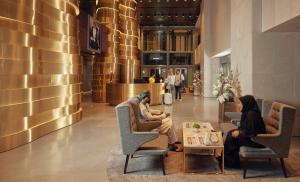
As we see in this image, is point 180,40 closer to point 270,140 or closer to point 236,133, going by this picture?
point 236,133

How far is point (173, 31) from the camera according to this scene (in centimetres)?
3206

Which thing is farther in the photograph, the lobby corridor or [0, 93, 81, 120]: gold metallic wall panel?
[0, 93, 81, 120]: gold metallic wall panel

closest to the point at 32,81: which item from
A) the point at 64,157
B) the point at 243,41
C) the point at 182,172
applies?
the point at 64,157

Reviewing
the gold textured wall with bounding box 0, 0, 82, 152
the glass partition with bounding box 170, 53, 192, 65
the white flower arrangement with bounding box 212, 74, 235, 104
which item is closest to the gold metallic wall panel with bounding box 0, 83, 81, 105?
the gold textured wall with bounding box 0, 0, 82, 152

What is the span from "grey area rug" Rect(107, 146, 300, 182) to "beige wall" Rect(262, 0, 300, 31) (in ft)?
8.53

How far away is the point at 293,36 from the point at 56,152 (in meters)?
5.57

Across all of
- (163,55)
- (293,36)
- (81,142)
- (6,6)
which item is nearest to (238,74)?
(293,36)

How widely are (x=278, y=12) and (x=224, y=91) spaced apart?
304 centimetres

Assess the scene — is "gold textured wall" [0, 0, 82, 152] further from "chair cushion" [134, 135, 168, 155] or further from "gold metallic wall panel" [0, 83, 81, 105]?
"chair cushion" [134, 135, 168, 155]

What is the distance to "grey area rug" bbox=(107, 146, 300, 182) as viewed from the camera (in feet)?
15.0

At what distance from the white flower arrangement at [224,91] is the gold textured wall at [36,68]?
13.3 ft

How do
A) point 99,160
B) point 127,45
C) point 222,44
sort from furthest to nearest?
1. point 127,45
2. point 222,44
3. point 99,160

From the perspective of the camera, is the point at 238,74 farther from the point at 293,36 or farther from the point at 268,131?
the point at 268,131

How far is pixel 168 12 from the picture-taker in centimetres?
2561
